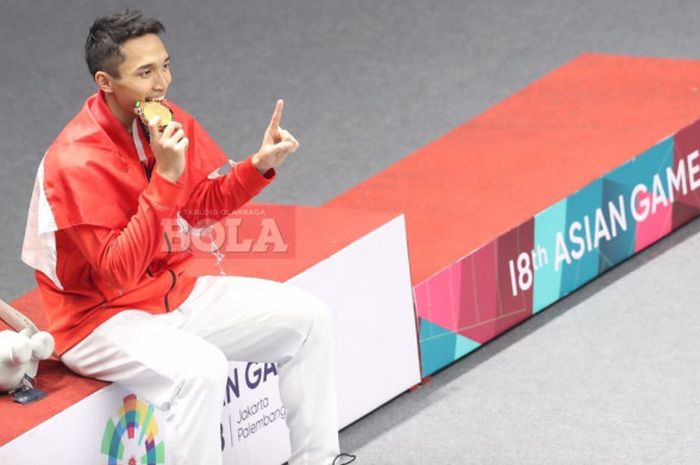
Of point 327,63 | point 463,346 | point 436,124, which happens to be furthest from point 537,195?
point 327,63

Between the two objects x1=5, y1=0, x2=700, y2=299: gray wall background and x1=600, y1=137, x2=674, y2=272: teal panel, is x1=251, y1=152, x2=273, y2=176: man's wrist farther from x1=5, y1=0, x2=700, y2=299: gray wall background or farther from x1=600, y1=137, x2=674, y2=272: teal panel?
x1=5, y1=0, x2=700, y2=299: gray wall background

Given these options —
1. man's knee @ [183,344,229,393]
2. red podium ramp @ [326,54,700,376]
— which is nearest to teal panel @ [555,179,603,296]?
red podium ramp @ [326,54,700,376]

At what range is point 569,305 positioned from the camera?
4.61 metres

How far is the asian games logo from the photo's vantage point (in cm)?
338

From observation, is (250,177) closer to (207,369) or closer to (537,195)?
(207,369)

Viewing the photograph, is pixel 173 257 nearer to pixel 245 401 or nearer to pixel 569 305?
pixel 245 401

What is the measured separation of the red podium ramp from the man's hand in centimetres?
77

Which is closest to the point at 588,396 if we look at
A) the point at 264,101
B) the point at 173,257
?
the point at 173,257

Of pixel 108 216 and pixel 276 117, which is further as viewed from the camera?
pixel 276 117

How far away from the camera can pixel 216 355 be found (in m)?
3.32

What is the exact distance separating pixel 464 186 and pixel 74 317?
170cm

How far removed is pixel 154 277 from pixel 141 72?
45cm

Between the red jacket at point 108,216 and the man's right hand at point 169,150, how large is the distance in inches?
0.9

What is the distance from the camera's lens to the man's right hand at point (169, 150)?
3.18 m
